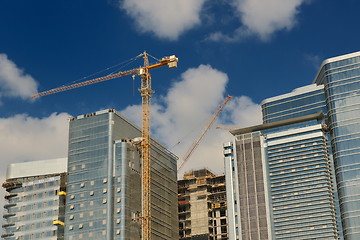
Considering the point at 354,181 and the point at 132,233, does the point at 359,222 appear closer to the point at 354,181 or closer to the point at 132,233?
the point at 354,181

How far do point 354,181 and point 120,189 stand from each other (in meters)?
80.0

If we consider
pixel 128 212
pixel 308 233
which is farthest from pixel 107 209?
pixel 308 233

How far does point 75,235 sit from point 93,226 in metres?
7.15

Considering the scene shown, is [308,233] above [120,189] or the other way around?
the other way around

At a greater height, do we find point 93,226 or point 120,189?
point 120,189

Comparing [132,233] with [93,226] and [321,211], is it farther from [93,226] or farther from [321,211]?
[321,211]

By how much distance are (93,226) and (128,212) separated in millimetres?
12680

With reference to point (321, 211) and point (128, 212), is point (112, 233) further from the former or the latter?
point (321, 211)

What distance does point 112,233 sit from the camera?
195625 millimetres

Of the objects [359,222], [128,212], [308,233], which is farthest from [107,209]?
[359,222]

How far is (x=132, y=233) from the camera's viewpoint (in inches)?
7840

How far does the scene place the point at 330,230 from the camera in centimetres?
19612

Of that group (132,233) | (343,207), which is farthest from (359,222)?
(132,233)

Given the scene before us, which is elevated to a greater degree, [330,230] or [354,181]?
[354,181]
